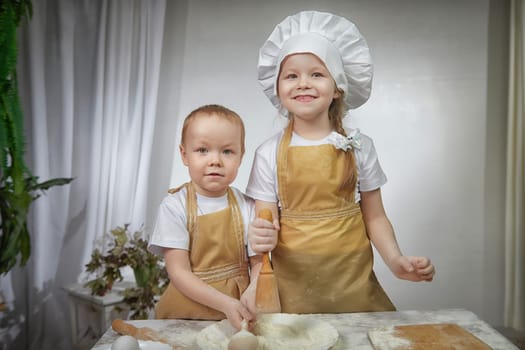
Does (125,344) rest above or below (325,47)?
below

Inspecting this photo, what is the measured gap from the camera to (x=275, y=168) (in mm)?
1369

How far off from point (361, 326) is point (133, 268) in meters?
1.12

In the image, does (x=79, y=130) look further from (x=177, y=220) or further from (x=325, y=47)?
(x=325, y=47)

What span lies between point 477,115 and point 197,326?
4.83ft

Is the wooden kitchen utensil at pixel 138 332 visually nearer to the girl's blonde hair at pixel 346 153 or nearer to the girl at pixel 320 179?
the girl at pixel 320 179

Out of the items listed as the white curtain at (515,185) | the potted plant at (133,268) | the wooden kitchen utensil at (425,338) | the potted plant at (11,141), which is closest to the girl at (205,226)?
the wooden kitchen utensil at (425,338)

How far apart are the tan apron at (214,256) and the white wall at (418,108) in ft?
2.50

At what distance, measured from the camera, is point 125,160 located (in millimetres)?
2109

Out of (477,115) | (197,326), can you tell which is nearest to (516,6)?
(477,115)

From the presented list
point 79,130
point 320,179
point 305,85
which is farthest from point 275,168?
point 79,130

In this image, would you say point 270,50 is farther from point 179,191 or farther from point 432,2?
point 432,2

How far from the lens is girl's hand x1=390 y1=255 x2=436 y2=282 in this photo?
50.8 inches

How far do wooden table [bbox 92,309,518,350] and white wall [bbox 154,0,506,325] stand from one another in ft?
2.67

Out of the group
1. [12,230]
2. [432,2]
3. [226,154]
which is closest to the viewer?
[226,154]
